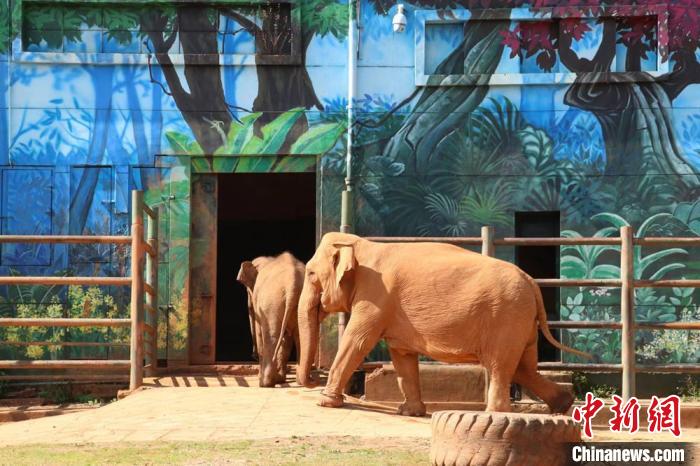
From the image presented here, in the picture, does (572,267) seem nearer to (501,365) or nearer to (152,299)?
(501,365)

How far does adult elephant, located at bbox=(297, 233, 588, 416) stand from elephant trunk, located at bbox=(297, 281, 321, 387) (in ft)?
1.37

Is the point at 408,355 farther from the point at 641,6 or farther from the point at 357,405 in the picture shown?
the point at 641,6

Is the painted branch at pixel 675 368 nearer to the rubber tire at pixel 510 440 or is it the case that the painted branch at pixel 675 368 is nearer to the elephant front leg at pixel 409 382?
the elephant front leg at pixel 409 382

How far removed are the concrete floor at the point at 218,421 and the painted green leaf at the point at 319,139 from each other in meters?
3.57

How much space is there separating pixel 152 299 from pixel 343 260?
3.01 metres

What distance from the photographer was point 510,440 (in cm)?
733

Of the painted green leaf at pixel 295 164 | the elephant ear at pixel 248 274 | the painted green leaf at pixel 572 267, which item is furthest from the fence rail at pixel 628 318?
the painted green leaf at pixel 295 164

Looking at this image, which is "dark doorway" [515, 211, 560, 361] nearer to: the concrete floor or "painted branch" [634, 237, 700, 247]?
"painted branch" [634, 237, 700, 247]

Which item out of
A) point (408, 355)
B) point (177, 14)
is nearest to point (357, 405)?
point (408, 355)

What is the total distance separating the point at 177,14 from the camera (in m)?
14.7

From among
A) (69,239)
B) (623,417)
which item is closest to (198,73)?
(69,239)

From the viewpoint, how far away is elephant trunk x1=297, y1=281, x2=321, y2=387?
38.9 feet

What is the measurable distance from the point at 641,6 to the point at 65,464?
353 inches

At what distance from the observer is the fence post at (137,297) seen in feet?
39.8
